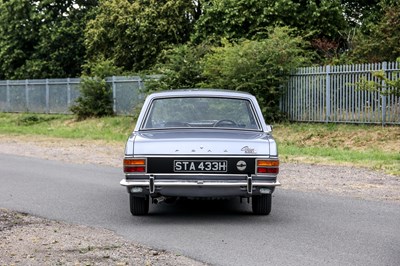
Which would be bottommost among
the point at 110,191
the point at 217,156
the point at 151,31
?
the point at 110,191

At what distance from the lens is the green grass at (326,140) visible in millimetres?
15538

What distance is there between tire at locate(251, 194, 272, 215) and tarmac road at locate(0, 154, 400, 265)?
9cm

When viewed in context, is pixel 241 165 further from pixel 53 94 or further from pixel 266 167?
pixel 53 94

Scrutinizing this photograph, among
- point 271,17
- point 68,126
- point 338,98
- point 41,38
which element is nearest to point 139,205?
point 338,98

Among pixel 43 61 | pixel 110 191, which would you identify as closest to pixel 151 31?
pixel 43 61

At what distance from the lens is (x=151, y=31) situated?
3450 centimetres

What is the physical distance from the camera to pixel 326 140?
19031 millimetres

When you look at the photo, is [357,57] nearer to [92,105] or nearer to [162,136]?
[92,105]

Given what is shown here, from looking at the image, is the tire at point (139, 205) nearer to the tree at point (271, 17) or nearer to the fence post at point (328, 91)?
the fence post at point (328, 91)

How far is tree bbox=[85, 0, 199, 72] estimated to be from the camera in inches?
1346

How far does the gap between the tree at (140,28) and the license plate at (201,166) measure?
25.9 meters

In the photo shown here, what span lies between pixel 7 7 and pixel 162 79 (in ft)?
68.6

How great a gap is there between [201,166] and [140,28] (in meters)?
27.0

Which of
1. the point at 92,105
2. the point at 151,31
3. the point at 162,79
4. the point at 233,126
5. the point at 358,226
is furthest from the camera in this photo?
the point at 151,31
